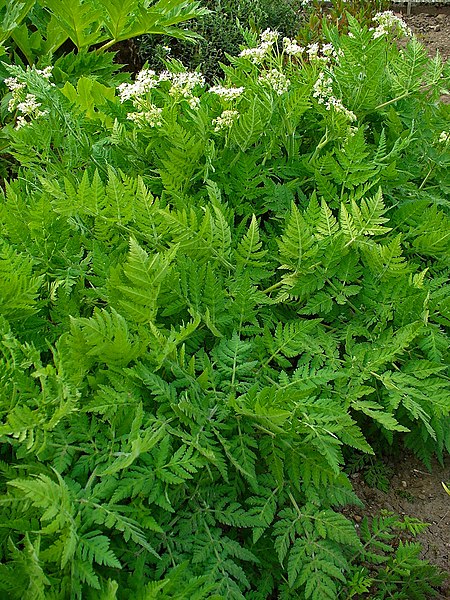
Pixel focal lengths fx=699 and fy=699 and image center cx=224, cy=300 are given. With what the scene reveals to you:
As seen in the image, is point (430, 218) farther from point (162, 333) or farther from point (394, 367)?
point (162, 333)

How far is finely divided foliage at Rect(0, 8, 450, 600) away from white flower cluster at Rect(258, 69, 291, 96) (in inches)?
0.4

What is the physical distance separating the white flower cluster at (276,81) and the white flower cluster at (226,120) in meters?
0.22

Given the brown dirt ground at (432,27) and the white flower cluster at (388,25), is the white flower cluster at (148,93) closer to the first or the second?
the white flower cluster at (388,25)

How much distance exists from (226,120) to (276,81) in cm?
31

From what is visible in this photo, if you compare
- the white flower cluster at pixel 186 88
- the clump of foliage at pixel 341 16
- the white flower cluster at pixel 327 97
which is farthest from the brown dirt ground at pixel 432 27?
the white flower cluster at pixel 186 88

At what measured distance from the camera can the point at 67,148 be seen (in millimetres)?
2309

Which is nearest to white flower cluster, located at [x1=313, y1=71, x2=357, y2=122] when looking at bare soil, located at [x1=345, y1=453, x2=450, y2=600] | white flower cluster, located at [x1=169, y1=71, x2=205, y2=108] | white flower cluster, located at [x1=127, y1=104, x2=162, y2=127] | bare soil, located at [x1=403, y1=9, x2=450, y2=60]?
white flower cluster, located at [x1=169, y1=71, x2=205, y2=108]

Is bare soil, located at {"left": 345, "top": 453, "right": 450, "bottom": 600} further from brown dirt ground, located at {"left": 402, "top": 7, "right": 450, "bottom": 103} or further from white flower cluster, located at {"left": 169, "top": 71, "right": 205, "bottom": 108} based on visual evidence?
brown dirt ground, located at {"left": 402, "top": 7, "right": 450, "bottom": 103}

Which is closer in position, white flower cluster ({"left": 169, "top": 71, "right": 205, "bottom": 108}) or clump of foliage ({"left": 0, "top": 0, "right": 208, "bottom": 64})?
white flower cluster ({"left": 169, "top": 71, "right": 205, "bottom": 108})

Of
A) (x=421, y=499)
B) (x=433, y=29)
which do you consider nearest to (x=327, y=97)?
(x=421, y=499)

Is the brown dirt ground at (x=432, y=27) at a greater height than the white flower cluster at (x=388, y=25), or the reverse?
the white flower cluster at (x=388, y=25)

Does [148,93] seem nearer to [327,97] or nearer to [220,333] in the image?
[327,97]

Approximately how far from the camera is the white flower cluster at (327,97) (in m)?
2.30

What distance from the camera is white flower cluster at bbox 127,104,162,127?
2.27m
